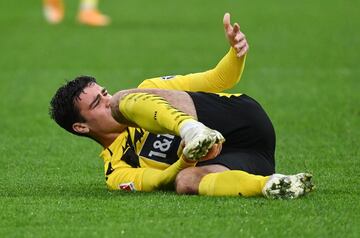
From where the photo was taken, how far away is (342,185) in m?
8.01

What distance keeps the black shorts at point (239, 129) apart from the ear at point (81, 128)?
0.77 m

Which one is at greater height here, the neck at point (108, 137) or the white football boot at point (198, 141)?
the white football boot at point (198, 141)

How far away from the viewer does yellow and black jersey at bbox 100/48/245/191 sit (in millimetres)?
7676

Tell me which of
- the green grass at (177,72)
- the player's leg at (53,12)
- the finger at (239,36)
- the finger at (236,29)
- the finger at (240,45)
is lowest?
the player's leg at (53,12)

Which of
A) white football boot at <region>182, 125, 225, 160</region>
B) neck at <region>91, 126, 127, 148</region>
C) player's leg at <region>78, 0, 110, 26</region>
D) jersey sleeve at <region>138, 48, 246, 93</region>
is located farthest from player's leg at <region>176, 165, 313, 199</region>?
player's leg at <region>78, 0, 110, 26</region>

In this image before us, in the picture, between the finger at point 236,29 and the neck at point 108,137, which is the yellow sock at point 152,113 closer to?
the neck at point 108,137

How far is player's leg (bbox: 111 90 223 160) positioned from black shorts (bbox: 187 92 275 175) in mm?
165

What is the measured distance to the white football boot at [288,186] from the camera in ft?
22.8

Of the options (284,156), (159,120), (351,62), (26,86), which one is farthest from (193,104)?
(351,62)

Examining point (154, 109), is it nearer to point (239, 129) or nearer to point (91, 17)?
point (239, 129)

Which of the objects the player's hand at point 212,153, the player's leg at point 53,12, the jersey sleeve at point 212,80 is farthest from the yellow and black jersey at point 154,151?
the player's leg at point 53,12

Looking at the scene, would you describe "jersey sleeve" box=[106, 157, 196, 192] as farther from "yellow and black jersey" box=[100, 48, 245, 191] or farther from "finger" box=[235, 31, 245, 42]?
"finger" box=[235, 31, 245, 42]

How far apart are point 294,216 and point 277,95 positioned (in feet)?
24.4

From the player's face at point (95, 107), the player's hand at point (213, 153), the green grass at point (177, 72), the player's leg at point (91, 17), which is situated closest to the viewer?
the green grass at point (177, 72)
